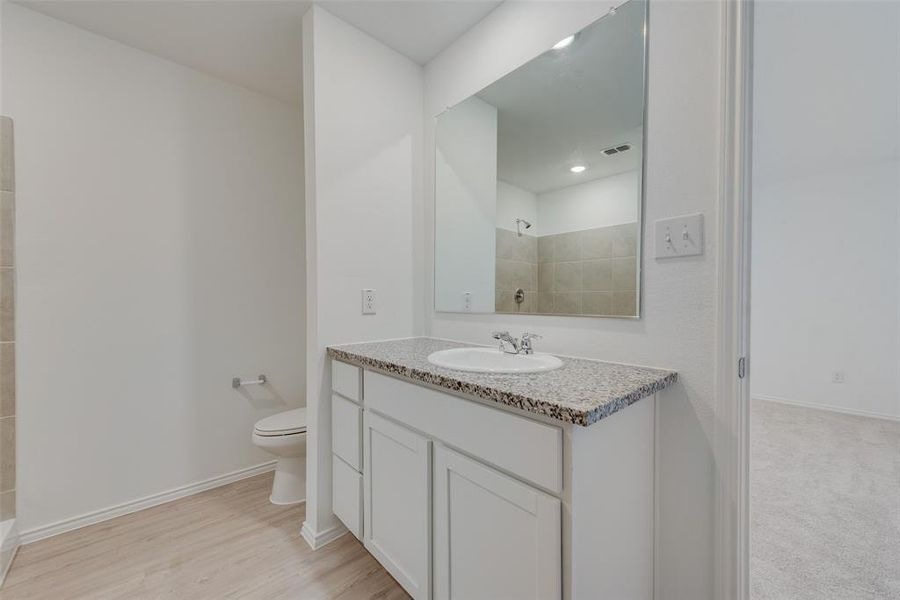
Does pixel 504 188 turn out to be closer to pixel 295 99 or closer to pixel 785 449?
pixel 295 99

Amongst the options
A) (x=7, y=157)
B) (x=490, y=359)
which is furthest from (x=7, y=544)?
(x=490, y=359)

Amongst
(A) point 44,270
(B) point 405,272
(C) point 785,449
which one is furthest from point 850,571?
(A) point 44,270

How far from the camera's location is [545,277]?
4.99ft

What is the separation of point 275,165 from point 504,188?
1.57 meters

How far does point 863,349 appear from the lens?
11.5ft

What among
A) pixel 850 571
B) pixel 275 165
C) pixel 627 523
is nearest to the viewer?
pixel 627 523

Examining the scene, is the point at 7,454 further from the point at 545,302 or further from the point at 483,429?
the point at 545,302

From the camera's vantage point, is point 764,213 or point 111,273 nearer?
point 111,273

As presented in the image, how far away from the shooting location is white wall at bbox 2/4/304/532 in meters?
1.66

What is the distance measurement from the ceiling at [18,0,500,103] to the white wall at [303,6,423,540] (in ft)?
0.36

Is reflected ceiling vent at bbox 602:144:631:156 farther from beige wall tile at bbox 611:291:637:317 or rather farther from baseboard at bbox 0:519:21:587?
baseboard at bbox 0:519:21:587

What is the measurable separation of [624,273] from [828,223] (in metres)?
4.05

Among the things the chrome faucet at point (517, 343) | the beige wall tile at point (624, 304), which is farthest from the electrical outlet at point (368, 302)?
the beige wall tile at point (624, 304)

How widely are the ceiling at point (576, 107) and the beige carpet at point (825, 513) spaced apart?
1712 mm
